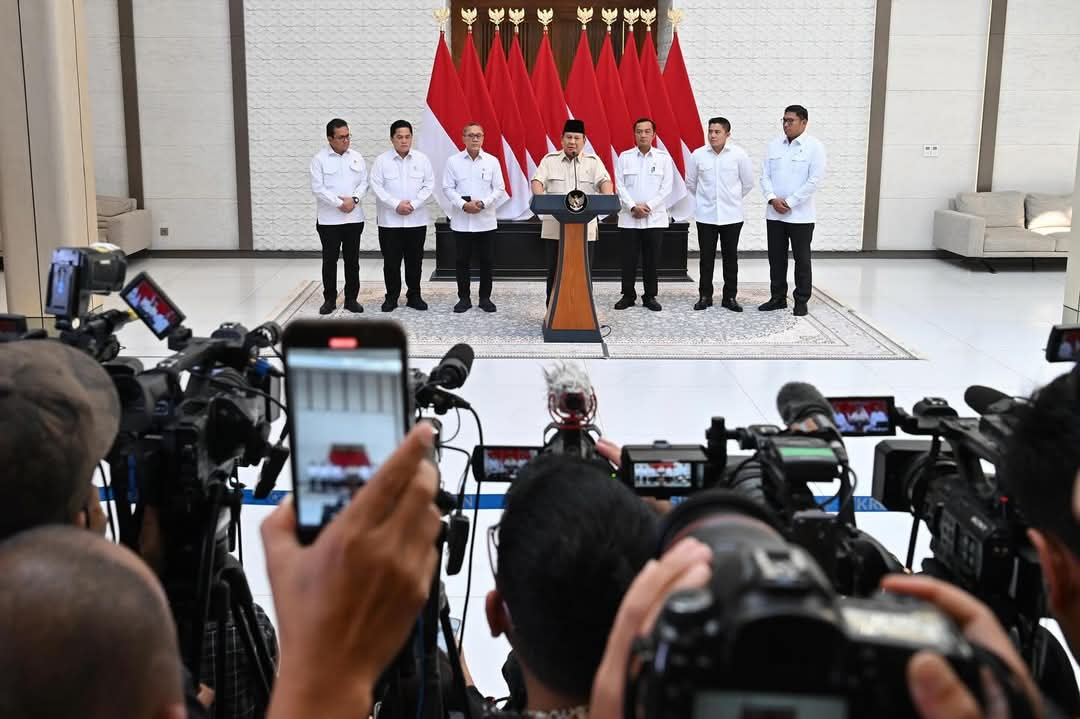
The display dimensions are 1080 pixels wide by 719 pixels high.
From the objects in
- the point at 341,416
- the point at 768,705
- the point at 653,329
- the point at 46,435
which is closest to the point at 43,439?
the point at 46,435

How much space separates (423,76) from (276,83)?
56.2 inches

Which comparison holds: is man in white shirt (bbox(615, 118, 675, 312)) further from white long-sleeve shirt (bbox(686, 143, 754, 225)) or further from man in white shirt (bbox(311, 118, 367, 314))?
man in white shirt (bbox(311, 118, 367, 314))

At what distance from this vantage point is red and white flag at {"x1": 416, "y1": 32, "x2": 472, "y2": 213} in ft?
29.9

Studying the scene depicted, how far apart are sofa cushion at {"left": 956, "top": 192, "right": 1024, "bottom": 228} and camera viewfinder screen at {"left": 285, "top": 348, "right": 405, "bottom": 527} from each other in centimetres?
1040

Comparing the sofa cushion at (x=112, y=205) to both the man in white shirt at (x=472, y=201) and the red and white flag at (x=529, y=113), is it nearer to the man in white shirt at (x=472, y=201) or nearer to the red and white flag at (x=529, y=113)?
the man in white shirt at (x=472, y=201)

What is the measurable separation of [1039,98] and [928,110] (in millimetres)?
1071

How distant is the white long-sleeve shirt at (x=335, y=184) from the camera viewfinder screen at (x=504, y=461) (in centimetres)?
670

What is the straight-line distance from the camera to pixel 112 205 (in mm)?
10250

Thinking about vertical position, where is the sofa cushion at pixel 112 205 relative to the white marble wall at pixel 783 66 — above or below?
below

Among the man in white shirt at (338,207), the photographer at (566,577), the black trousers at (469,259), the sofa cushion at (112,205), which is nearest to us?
the photographer at (566,577)

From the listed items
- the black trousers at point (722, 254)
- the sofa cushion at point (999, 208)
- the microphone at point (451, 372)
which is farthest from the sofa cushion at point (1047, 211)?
the microphone at point (451, 372)

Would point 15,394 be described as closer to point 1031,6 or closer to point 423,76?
point 423,76

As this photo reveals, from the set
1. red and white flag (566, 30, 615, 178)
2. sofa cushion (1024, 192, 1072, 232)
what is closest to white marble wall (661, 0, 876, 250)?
sofa cushion (1024, 192, 1072, 232)

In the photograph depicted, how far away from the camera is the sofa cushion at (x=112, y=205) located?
1012 centimetres
